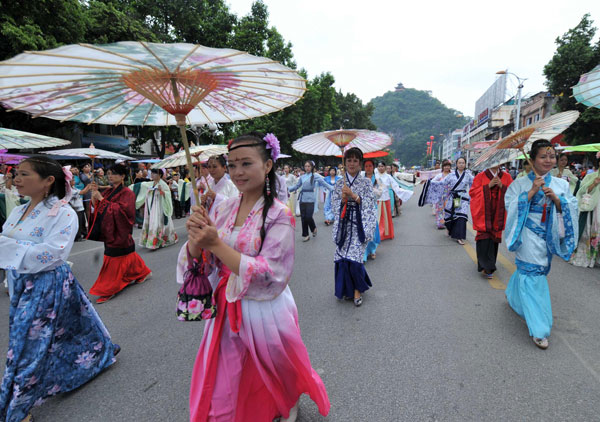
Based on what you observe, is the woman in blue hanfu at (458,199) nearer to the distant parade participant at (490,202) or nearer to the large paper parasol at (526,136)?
the distant parade participant at (490,202)

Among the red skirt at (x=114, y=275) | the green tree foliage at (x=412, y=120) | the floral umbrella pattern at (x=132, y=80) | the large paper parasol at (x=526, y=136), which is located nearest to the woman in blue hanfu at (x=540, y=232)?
the large paper parasol at (x=526, y=136)

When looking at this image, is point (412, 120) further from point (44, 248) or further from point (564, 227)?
point (44, 248)

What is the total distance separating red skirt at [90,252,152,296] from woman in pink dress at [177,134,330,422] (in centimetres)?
304

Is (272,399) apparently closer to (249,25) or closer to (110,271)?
(110,271)

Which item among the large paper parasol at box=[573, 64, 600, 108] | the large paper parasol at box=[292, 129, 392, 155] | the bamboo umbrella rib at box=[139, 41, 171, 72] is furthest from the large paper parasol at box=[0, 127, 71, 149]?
the large paper parasol at box=[573, 64, 600, 108]

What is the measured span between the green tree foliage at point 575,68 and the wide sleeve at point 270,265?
2042 centimetres

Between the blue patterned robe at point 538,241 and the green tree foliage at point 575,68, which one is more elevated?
the green tree foliage at point 575,68

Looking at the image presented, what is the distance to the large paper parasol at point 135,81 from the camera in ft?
4.40

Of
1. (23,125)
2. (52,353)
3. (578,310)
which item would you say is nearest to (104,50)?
(52,353)

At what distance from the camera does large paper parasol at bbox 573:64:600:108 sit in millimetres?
3322

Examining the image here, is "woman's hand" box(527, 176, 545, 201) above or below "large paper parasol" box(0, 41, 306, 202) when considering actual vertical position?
below

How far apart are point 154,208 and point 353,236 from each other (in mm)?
4749

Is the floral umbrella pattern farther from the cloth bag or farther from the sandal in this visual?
the sandal

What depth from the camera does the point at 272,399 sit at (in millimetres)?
1828
